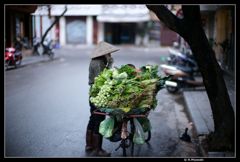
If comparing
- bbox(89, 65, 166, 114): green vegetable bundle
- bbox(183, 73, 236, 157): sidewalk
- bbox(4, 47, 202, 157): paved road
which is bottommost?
bbox(4, 47, 202, 157): paved road

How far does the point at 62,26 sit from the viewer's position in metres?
39.6

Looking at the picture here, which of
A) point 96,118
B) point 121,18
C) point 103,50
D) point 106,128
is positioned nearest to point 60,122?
point 96,118

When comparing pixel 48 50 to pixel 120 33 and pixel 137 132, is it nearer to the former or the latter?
pixel 120 33

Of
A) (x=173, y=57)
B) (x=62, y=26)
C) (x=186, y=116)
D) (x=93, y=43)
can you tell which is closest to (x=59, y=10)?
(x=62, y=26)

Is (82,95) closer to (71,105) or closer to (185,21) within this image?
(71,105)

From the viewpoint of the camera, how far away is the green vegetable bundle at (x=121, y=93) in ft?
17.5

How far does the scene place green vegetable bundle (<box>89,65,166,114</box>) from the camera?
534 centimetres

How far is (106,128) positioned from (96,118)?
1.29ft

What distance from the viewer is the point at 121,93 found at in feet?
17.6

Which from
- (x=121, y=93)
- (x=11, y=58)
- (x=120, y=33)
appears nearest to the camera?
(x=121, y=93)

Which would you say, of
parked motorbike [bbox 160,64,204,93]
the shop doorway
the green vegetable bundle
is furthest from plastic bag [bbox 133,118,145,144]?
the shop doorway

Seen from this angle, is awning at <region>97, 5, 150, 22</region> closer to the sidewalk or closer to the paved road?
the paved road

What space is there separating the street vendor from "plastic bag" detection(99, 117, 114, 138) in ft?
1.11
